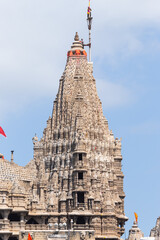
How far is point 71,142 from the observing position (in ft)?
518

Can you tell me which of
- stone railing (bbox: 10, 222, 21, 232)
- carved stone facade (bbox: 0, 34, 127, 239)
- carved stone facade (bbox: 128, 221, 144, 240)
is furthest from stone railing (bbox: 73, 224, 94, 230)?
carved stone facade (bbox: 128, 221, 144, 240)

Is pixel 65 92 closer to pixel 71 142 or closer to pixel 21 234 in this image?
pixel 71 142

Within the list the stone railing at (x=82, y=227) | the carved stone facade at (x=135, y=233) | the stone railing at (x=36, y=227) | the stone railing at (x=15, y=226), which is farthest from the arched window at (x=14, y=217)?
the carved stone facade at (x=135, y=233)

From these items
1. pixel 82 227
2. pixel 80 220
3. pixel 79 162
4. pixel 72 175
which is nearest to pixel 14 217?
pixel 82 227

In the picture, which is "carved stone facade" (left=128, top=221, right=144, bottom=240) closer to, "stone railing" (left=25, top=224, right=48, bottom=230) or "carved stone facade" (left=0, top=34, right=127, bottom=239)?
"carved stone facade" (left=0, top=34, right=127, bottom=239)

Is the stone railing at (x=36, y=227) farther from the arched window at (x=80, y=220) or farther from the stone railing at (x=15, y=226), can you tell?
the arched window at (x=80, y=220)

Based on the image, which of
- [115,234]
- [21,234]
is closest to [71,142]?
[115,234]

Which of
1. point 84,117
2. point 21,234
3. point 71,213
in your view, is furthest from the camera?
point 84,117

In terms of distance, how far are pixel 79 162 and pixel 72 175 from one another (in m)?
2.45

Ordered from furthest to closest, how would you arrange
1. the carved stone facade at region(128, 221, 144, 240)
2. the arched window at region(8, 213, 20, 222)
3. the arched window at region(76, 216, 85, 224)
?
the carved stone facade at region(128, 221, 144, 240), the arched window at region(76, 216, 85, 224), the arched window at region(8, 213, 20, 222)

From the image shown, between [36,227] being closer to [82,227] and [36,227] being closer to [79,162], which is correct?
[82,227]

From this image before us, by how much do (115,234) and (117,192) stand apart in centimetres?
1051

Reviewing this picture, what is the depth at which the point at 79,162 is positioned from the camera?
6009 inches

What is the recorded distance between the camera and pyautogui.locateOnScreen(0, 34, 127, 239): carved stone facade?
143500 mm
